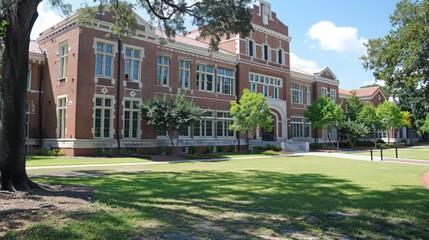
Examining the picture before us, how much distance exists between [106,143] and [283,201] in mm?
18482

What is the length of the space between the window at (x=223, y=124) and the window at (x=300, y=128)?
1169cm

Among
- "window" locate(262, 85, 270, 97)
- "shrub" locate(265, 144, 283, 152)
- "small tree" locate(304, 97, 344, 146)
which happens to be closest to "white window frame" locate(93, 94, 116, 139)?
"shrub" locate(265, 144, 283, 152)

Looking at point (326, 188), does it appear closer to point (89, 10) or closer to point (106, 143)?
point (89, 10)

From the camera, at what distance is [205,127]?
32.0 m

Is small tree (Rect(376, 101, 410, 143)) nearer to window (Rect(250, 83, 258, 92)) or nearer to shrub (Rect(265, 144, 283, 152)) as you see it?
window (Rect(250, 83, 258, 92))

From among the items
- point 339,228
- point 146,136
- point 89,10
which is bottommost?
point 339,228

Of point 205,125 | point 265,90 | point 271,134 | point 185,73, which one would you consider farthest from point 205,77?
point 271,134

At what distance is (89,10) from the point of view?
14273 mm

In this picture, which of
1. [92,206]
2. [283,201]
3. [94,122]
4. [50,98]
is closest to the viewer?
[92,206]

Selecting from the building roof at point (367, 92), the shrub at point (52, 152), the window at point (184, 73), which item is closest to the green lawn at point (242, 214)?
the shrub at point (52, 152)

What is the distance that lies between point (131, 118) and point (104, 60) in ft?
15.3

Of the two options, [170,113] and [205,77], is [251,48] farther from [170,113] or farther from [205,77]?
[170,113]

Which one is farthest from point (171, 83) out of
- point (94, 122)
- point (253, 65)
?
point (253, 65)

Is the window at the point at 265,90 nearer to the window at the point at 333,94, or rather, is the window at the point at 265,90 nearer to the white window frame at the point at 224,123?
the white window frame at the point at 224,123
